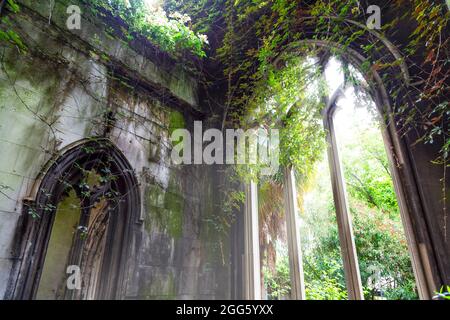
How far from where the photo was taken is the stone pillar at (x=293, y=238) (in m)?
2.39

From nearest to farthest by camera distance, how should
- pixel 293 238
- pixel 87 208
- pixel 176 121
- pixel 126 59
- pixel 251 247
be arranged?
pixel 87 208, pixel 293 238, pixel 126 59, pixel 251 247, pixel 176 121

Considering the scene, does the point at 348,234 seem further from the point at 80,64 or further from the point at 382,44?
the point at 80,64

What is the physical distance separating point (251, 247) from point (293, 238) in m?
0.54

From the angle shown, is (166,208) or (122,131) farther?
(166,208)

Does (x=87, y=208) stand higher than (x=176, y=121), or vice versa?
(x=176, y=121)

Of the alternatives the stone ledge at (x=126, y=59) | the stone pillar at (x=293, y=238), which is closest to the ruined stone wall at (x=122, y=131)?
the stone ledge at (x=126, y=59)

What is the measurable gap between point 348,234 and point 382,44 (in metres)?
1.47

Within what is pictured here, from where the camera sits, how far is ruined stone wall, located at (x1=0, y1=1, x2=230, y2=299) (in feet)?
6.54

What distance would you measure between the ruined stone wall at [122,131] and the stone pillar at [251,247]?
0.24 meters

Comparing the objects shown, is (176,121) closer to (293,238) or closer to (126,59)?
(126,59)

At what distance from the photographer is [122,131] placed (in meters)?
2.63

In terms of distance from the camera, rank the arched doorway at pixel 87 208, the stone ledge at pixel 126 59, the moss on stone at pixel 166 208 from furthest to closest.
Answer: the moss on stone at pixel 166 208, the stone ledge at pixel 126 59, the arched doorway at pixel 87 208

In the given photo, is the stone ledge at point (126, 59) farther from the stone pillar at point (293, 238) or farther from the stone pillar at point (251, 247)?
the stone pillar at point (293, 238)

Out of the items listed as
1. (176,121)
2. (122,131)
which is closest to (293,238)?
(176,121)
